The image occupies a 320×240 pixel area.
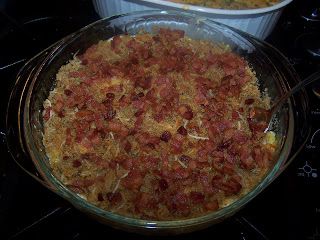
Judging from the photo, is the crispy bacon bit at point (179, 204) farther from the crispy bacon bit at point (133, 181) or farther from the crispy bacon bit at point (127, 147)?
the crispy bacon bit at point (127, 147)

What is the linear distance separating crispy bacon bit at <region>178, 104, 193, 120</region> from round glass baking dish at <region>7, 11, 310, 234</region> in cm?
38

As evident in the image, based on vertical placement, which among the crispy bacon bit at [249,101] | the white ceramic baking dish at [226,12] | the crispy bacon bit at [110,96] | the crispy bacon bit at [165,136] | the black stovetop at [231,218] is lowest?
the black stovetop at [231,218]

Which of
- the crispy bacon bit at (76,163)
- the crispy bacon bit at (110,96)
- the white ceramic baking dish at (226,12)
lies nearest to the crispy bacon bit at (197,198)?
the crispy bacon bit at (76,163)

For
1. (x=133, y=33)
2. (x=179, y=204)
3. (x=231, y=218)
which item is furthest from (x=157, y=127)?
(x=133, y=33)

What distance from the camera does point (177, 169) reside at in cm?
145

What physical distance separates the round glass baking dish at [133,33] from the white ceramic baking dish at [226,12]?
48 millimetres

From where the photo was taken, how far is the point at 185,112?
160 cm

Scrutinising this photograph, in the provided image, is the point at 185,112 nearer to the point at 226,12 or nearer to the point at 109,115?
the point at 109,115

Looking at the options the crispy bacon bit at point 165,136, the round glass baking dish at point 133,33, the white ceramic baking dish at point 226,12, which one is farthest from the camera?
the white ceramic baking dish at point 226,12

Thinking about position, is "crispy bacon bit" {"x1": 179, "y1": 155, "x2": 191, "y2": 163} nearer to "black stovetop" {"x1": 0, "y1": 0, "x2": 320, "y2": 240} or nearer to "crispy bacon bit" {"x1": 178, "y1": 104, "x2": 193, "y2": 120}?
"crispy bacon bit" {"x1": 178, "y1": 104, "x2": 193, "y2": 120}

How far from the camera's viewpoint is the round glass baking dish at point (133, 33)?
1.28 metres

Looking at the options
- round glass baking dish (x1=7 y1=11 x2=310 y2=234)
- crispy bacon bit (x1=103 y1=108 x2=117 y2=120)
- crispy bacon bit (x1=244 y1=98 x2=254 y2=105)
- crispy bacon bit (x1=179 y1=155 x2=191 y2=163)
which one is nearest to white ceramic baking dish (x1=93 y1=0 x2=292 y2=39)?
round glass baking dish (x1=7 y1=11 x2=310 y2=234)

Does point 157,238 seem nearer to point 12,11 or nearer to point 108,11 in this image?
point 108,11

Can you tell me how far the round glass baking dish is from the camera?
1277 millimetres
